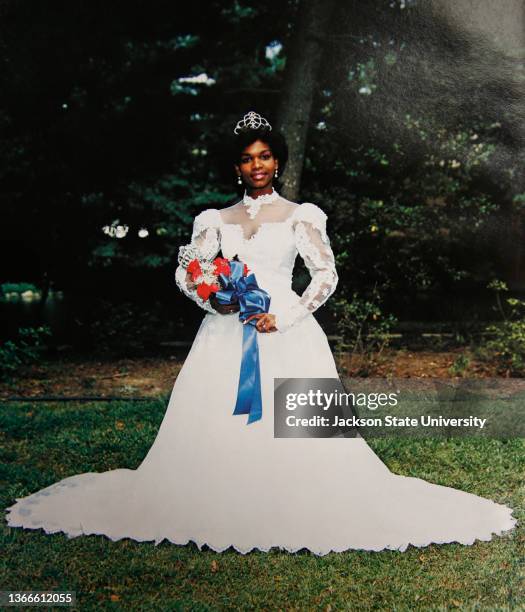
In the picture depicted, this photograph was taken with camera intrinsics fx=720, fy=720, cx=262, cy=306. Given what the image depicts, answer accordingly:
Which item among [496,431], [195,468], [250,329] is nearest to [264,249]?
[250,329]

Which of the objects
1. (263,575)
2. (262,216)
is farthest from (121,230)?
(263,575)

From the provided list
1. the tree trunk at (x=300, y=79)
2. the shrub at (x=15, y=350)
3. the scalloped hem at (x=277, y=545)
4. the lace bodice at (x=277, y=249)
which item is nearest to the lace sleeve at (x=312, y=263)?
the lace bodice at (x=277, y=249)

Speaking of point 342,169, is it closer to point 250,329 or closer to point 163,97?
point 163,97

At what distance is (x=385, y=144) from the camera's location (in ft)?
28.2

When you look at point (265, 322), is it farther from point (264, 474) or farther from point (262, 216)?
point (264, 474)

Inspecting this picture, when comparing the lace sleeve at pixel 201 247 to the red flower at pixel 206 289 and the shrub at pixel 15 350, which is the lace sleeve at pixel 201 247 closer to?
the red flower at pixel 206 289

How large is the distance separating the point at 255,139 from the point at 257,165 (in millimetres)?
128

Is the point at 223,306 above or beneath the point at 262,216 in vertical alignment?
beneath

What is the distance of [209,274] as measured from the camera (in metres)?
3.49

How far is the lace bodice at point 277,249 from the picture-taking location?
3506 millimetres

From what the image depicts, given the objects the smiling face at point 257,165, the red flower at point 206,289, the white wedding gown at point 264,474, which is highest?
the smiling face at point 257,165

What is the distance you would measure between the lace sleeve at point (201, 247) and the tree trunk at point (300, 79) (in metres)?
3.85

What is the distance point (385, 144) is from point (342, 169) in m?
0.59

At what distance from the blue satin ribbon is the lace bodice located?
0.12 meters
